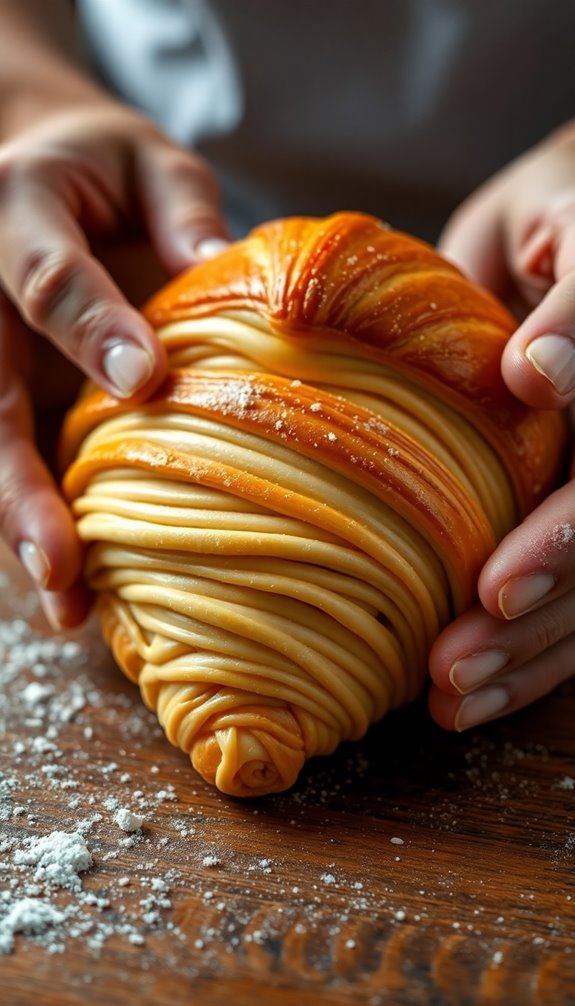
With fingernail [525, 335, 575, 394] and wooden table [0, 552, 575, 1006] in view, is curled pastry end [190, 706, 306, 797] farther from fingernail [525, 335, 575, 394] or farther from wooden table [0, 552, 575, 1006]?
fingernail [525, 335, 575, 394]

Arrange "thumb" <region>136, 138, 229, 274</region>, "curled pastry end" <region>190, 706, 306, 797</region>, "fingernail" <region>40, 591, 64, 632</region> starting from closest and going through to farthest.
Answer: "curled pastry end" <region>190, 706, 306, 797</region>
"fingernail" <region>40, 591, 64, 632</region>
"thumb" <region>136, 138, 229, 274</region>

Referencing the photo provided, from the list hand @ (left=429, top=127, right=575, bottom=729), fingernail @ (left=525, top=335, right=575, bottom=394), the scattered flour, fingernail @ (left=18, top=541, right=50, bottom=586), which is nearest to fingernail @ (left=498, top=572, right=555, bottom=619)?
hand @ (left=429, top=127, right=575, bottom=729)

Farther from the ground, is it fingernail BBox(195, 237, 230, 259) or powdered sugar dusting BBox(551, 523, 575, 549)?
fingernail BBox(195, 237, 230, 259)

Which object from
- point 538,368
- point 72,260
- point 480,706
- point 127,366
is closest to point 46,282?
point 72,260

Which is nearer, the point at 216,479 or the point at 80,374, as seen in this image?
the point at 216,479

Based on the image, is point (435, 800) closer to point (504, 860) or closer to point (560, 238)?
point (504, 860)

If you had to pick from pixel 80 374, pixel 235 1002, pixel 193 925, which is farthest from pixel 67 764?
pixel 80 374
